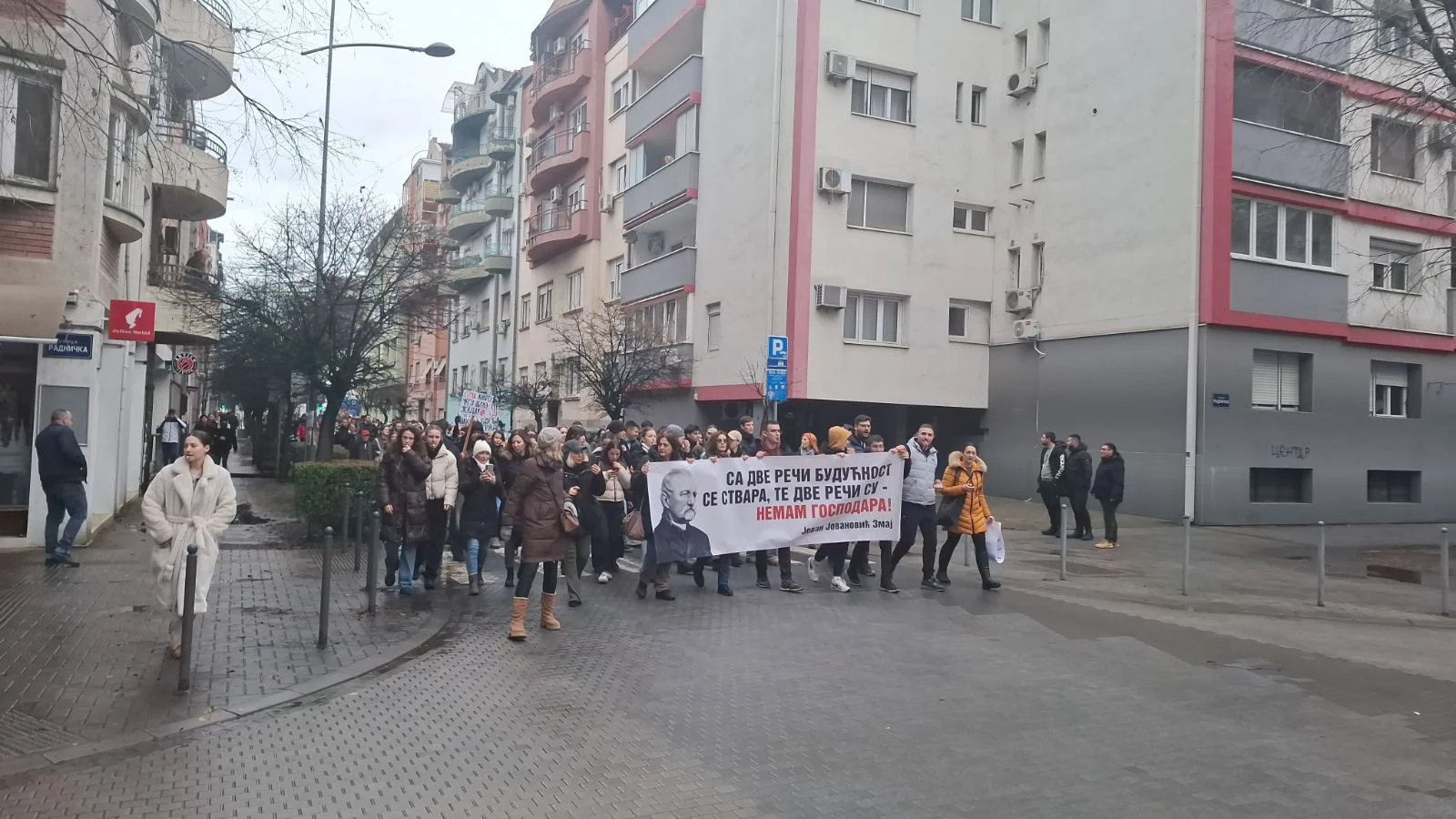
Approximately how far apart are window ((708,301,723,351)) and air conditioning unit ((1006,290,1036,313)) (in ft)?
25.7

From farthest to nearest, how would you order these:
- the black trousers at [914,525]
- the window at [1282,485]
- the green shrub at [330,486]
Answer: the window at [1282,485]
the green shrub at [330,486]
the black trousers at [914,525]

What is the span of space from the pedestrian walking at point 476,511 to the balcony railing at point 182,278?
14.1m

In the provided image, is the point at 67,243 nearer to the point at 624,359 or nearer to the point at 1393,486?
the point at 624,359

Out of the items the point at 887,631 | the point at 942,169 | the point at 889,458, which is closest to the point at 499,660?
the point at 887,631

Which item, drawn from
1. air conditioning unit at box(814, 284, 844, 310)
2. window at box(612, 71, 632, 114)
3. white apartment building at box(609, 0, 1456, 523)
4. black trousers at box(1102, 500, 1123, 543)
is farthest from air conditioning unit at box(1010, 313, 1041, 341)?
window at box(612, 71, 632, 114)

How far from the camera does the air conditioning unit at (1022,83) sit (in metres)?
27.8

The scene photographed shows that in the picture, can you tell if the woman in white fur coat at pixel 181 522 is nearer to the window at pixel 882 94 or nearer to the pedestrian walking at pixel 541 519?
the pedestrian walking at pixel 541 519

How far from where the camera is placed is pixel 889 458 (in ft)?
42.6

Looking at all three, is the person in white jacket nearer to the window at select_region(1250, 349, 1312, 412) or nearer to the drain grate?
the drain grate

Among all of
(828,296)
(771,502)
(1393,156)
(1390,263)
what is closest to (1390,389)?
(1390,263)

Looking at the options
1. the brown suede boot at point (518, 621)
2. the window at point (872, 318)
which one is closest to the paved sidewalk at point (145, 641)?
the brown suede boot at point (518, 621)

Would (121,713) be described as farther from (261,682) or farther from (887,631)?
(887,631)

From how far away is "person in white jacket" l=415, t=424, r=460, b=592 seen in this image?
37.2 feet

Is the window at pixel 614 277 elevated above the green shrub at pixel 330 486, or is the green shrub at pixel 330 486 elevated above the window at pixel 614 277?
the window at pixel 614 277
